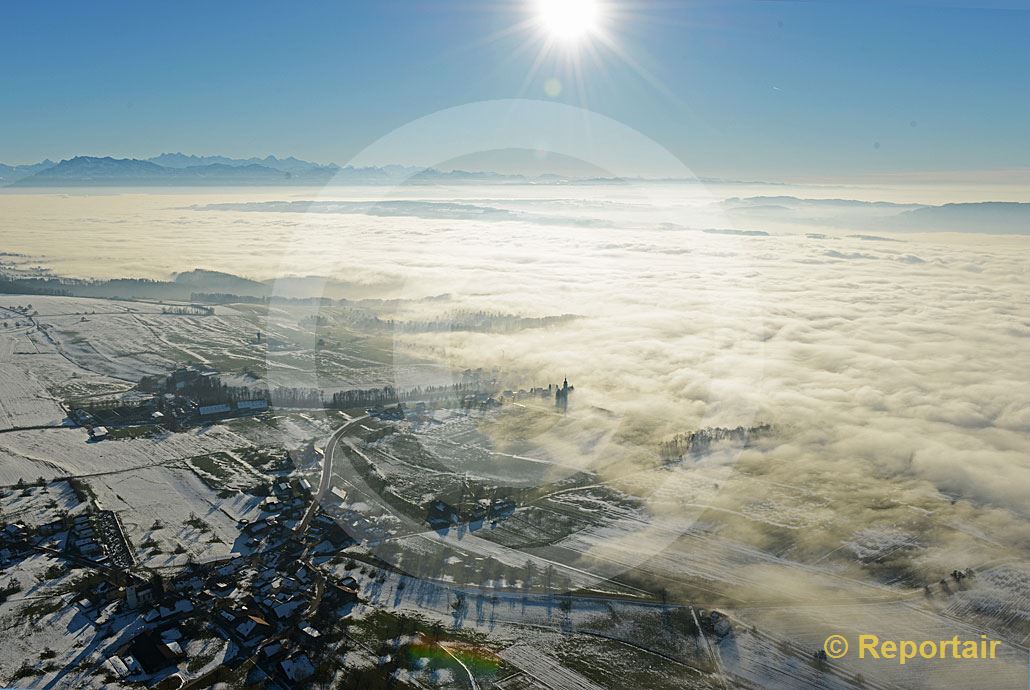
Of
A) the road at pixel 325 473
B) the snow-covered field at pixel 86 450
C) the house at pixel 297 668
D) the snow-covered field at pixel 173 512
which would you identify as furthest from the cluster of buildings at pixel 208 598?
the snow-covered field at pixel 86 450

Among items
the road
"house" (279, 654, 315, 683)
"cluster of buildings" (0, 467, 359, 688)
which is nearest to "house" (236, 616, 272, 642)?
"cluster of buildings" (0, 467, 359, 688)

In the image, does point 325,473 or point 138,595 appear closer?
point 138,595

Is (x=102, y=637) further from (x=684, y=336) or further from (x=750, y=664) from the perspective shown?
(x=684, y=336)

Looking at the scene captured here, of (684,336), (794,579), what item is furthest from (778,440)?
(684,336)

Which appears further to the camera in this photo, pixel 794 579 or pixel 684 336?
pixel 684 336

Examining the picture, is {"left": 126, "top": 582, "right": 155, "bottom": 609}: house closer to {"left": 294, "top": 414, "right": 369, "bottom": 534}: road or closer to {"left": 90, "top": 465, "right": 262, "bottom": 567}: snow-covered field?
{"left": 90, "top": 465, "right": 262, "bottom": 567}: snow-covered field

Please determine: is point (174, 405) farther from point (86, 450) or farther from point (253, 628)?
point (253, 628)

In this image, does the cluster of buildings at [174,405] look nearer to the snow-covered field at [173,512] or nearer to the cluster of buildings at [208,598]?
the snow-covered field at [173,512]

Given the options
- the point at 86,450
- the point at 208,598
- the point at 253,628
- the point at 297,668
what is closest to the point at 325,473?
the point at 208,598
